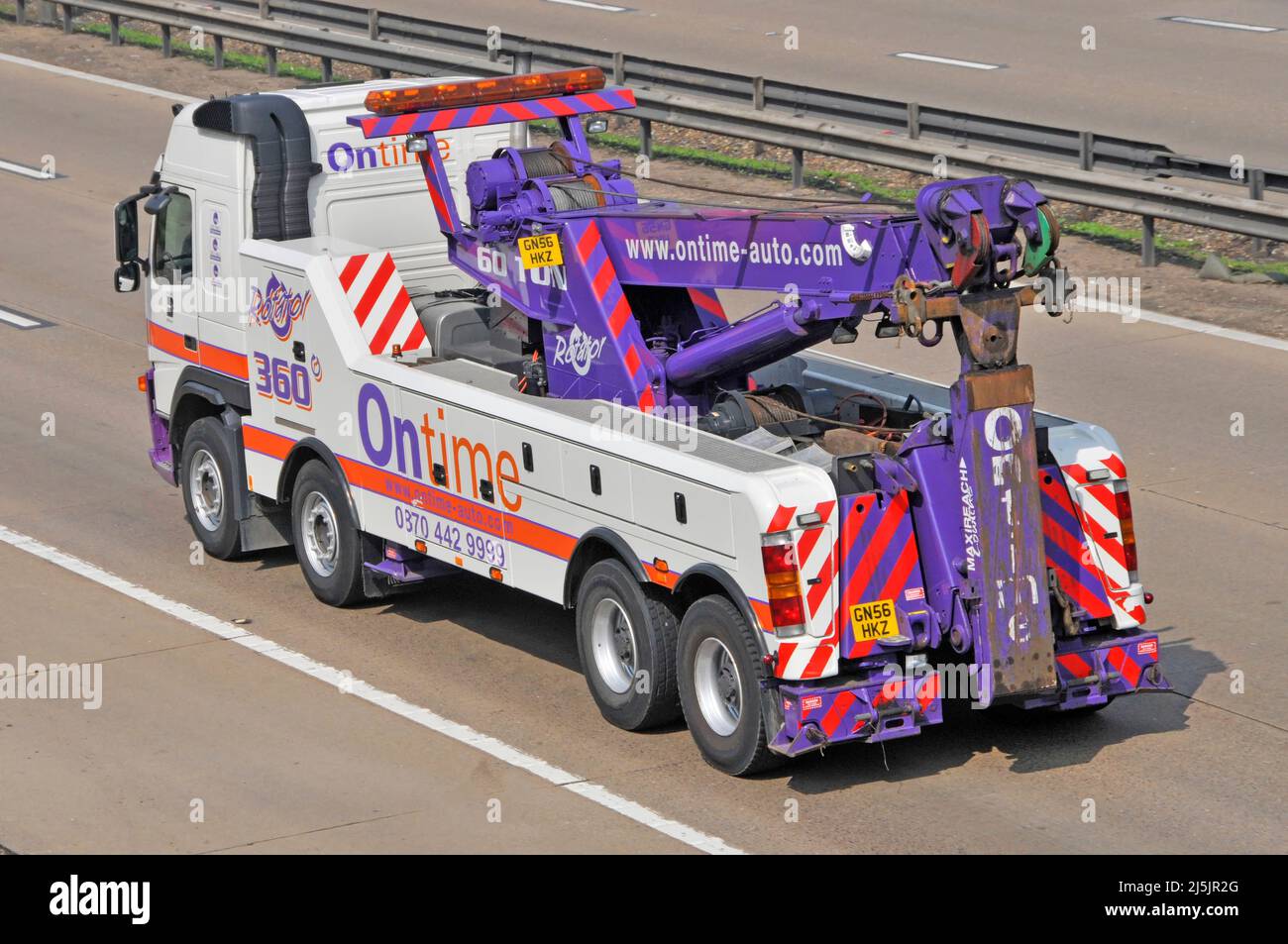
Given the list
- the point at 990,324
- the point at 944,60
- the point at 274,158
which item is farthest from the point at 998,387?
the point at 944,60

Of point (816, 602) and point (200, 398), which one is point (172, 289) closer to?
point (200, 398)

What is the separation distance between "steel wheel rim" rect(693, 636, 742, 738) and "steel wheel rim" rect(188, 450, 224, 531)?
5004 mm

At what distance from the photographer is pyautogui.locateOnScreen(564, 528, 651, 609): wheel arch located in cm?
1111

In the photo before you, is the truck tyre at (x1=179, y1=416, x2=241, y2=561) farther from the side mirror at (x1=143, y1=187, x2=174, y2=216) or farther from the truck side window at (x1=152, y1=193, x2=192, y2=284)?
the side mirror at (x1=143, y1=187, x2=174, y2=216)

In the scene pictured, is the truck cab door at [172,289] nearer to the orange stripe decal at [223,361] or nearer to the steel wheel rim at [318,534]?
the orange stripe decal at [223,361]

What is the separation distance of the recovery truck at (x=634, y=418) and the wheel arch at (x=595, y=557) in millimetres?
17

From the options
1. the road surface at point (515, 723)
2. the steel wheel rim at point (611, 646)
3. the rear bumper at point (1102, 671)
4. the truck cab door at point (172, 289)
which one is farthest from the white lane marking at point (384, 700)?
the rear bumper at point (1102, 671)

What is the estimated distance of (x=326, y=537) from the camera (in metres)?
13.8

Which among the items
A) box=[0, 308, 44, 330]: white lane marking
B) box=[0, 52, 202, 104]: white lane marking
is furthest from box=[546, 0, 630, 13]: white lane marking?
box=[0, 308, 44, 330]: white lane marking

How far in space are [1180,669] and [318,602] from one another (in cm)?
535

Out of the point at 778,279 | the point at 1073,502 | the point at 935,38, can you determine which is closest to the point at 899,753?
the point at 1073,502

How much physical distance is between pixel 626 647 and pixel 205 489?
452 centimetres

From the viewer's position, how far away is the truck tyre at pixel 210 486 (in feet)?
47.4

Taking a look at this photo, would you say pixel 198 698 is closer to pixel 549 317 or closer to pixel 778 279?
pixel 549 317
